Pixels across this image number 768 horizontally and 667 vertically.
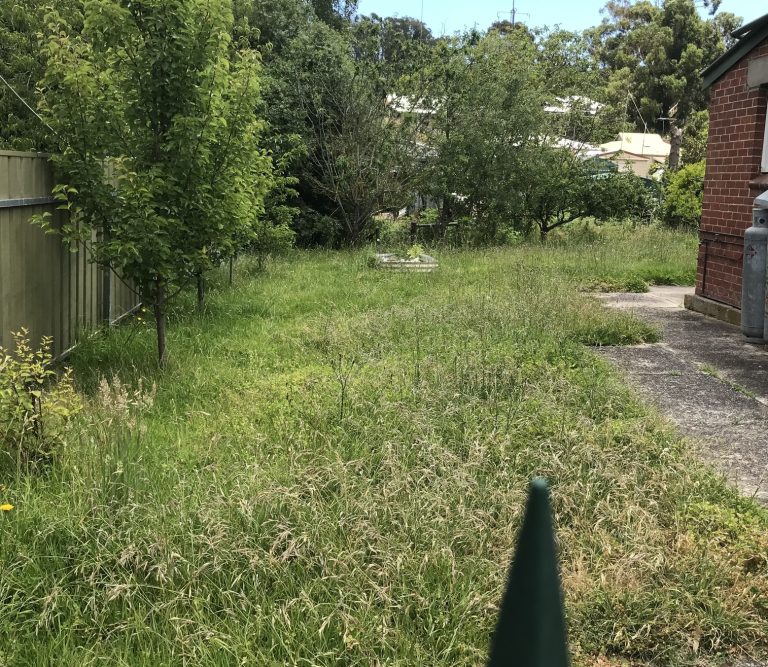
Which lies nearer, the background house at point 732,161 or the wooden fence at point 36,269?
the wooden fence at point 36,269

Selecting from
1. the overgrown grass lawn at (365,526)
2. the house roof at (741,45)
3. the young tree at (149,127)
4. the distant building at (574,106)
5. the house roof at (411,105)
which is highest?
the distant building at (574,106)

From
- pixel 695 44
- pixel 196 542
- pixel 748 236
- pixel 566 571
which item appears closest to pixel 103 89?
pixel 196 542

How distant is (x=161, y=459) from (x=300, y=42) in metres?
16.4

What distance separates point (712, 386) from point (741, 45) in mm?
4735

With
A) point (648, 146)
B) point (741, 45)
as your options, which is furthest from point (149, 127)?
point (648, 146)

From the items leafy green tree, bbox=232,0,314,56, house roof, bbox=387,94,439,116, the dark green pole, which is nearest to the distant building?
house roof, bbox=387,94,439,116

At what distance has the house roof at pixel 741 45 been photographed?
8227 millimetres

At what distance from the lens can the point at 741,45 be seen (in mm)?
8680

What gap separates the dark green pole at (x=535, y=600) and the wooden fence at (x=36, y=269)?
16.9 ft

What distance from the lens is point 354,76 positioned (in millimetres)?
17828

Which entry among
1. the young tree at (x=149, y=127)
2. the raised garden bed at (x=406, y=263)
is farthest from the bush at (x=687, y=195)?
the young tree at (x=149, y=127)

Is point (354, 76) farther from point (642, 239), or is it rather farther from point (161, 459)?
point (161, 459)

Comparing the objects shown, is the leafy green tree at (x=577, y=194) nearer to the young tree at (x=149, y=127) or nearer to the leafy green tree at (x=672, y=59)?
the young tree at (x=149, y=127)

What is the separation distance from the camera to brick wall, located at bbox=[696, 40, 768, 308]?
8562 millimetres
